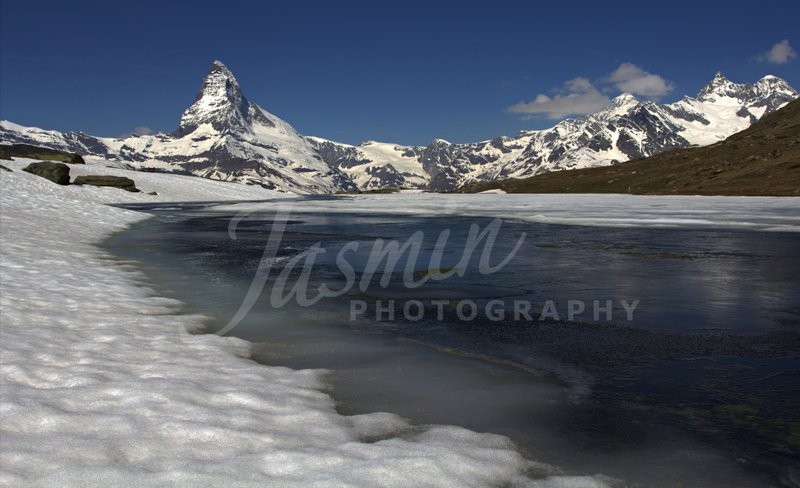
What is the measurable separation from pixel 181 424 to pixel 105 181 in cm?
7944

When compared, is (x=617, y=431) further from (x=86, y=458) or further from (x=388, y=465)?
(x=86, y=458)

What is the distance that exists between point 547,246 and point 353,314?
43.8 feet

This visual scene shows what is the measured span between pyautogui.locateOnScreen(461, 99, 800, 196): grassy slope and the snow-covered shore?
101356 mm

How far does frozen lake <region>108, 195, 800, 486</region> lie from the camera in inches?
217

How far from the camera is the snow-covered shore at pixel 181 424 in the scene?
4.79m

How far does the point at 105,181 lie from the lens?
7581 centimetres

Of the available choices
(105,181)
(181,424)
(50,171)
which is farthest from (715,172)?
(181,424)

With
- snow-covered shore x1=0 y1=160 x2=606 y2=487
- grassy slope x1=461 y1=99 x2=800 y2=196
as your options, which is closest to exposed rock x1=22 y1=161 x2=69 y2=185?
snow-covered shore x1=0 y1=160 x2=606 y2=487

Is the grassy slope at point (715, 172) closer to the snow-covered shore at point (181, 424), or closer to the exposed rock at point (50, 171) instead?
the exposed rock at point (50, 171)

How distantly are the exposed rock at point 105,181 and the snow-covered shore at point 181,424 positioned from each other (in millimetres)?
71353

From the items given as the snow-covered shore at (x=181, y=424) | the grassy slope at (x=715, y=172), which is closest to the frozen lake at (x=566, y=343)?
the snow-covered shore at (x=181, y=424)

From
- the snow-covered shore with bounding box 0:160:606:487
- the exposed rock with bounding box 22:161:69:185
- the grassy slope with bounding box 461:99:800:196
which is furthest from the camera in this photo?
the grassy slope with bounding box 461:99:800:196

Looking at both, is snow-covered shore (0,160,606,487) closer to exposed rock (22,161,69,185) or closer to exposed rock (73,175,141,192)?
exposed rock (22,161,69,185)

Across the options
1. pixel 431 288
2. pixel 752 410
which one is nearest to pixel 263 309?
pixel 431 288
